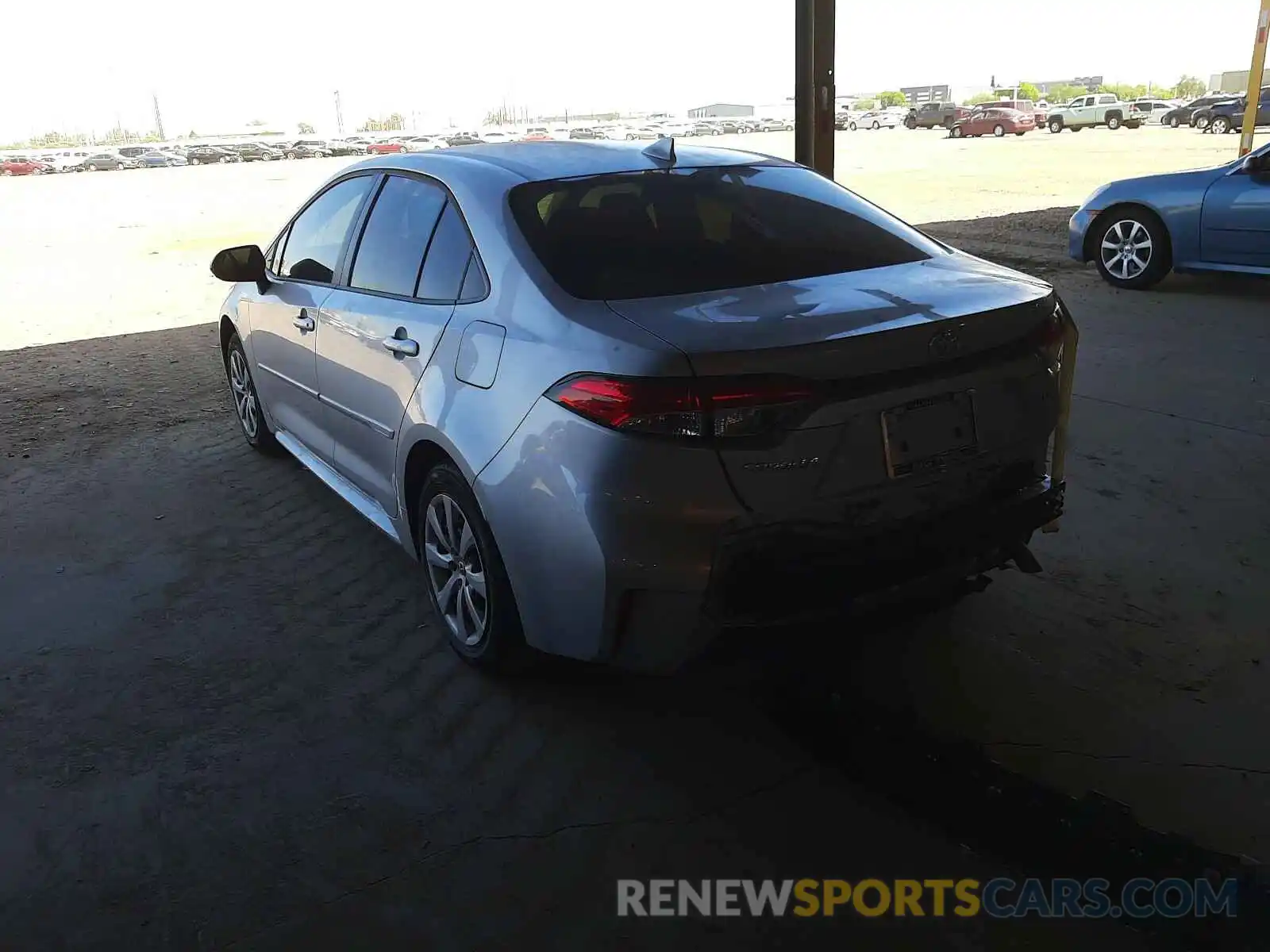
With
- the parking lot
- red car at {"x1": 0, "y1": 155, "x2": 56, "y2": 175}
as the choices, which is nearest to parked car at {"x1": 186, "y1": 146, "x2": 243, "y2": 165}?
red car at {"x1": 0, "y1": 155, "x2": 56, "y2": 175}

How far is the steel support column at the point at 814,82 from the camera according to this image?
8797mm

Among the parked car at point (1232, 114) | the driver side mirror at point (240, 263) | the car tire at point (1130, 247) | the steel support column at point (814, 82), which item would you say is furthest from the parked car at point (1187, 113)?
the driver side mirror at point (240, 263)

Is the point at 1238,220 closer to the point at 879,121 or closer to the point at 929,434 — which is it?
the point at 929,434

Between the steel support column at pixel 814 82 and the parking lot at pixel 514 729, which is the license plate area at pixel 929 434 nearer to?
the parking lot at pixel 514 729

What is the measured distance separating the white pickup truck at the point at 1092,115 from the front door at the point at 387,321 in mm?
49442

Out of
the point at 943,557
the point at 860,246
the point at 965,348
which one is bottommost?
the point at 943,557

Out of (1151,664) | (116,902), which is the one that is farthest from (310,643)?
(1151,664)

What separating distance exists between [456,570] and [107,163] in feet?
208

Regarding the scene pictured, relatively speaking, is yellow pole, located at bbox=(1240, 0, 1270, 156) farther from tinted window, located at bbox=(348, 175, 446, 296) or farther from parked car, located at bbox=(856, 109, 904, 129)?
parked car, located at bbox=(856, 109, 904, 129)

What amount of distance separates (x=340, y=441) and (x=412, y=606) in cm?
73

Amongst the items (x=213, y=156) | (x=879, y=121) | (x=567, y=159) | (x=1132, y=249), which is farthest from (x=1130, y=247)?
(x=213, y=156)

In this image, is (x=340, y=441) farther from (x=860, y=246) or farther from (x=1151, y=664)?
(x=1151, y=664)

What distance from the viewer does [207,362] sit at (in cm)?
823

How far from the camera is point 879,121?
61094mm
